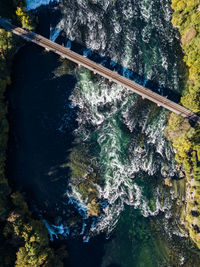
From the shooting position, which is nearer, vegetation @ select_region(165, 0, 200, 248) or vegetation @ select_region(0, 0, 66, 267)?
vegetation @ select_region(0, 0, 66, 267)

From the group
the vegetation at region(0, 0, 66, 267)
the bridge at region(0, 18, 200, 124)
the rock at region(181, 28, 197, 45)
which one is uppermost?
the rock at region(181, 28, 197, 45)

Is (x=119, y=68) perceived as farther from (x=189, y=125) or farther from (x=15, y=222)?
(x=15, y=222)

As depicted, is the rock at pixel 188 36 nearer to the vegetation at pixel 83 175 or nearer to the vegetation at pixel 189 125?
the vegetation at pixel 189 125

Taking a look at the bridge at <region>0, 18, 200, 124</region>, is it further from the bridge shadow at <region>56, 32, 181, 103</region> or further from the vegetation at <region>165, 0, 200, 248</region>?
the bridge shadow at <region>56, 32, 181, 103</region>

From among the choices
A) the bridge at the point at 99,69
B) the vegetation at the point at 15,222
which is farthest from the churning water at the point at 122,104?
the vegetation at the point at 15,222

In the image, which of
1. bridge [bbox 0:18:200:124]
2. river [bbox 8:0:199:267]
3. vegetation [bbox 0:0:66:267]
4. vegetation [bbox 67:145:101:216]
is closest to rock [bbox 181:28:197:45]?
river [bbox 8:0:199:267]

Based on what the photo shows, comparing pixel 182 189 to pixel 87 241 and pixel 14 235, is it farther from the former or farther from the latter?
pixel 14 235

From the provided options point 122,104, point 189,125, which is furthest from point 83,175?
point 189,125
